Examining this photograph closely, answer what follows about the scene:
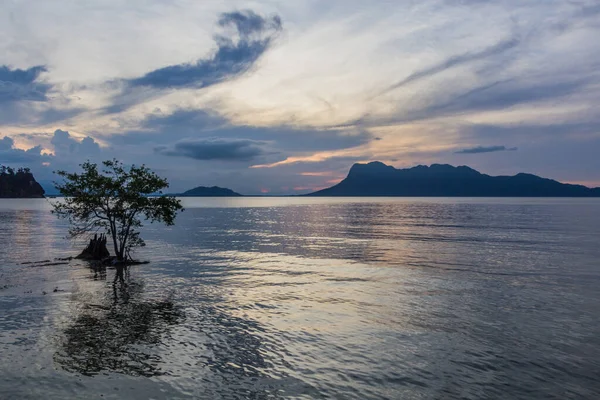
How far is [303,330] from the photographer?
26.3 m

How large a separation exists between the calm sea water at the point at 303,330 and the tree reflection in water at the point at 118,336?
0.12 metres

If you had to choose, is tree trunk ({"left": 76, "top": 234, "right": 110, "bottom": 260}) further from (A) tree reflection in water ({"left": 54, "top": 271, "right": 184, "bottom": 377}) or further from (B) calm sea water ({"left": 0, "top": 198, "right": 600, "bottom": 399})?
(A) tree reflection in water ({"left": 54, "top": 271, "right": 184, "bottom": 377})

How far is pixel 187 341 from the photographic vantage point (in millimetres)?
23781

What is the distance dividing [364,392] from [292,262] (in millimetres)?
38851

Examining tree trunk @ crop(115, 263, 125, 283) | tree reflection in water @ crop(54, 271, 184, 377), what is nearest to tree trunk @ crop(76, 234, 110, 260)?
tree trunk @ crop(115, 263, 125, 283)

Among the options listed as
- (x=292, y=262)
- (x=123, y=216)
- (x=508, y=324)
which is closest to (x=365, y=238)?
(x=292, y=262)

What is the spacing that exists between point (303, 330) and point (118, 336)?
12084mm

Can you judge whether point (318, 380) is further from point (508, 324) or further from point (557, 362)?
point (508, 324)

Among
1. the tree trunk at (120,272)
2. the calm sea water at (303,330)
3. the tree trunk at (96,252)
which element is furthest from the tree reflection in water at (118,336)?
the tree trunk at (96,252)

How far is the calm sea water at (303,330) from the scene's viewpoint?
727 inches

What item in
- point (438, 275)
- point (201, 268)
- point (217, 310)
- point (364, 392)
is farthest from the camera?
point (201, 268)

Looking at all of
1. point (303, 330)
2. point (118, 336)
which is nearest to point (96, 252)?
point (118, 336)

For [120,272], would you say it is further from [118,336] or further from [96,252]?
[118,336]

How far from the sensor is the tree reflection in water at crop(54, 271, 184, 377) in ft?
65.8
